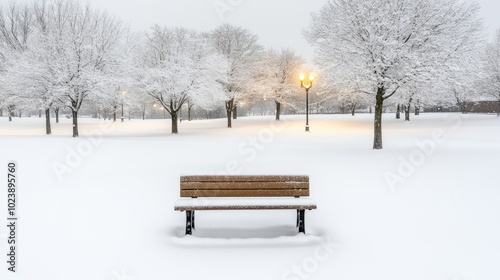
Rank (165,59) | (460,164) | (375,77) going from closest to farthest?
(460,164), (375,77), (165,59)

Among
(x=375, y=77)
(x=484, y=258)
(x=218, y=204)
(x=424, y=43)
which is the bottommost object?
(x=484, y=258)

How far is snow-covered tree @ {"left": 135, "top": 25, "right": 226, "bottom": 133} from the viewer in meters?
27.5

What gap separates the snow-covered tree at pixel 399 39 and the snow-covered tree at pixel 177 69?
48.5 ft

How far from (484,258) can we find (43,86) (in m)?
28.6

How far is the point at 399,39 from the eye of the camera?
14.4m

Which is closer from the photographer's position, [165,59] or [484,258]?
[484,258]

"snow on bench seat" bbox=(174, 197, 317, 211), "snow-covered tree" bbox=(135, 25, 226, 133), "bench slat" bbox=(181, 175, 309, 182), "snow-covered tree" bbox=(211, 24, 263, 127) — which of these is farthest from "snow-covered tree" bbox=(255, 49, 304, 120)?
"snow on bench seat" bbox=(174, 197, 317, 211)

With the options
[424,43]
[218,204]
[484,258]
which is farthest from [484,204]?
[424,43]

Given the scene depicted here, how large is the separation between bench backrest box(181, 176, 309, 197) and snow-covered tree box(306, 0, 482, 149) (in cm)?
979

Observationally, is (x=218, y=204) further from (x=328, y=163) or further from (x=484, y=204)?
(x=328, y=163)

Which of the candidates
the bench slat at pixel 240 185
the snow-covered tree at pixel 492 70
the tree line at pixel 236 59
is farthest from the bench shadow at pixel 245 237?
the snow-covered tree at pixel 492 70

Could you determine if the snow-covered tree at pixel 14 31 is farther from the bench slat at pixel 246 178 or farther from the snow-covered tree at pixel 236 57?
the bench slat at pixel 246 178

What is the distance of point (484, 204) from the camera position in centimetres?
718

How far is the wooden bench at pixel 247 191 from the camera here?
569 cm
